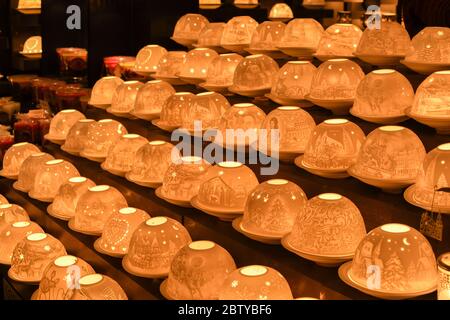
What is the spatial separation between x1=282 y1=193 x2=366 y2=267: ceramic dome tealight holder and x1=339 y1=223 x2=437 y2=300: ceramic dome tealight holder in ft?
0.45

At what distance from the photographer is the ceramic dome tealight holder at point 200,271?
195 cm

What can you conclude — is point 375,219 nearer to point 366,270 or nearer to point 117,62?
point 366,270

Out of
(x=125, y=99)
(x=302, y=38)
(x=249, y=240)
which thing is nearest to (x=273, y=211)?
(x=249, y=240)

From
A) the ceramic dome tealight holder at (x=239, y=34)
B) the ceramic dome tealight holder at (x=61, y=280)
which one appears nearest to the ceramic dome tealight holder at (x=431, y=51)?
the ceramic dome tealight holder at (x=239, y=34)

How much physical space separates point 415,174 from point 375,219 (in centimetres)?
17

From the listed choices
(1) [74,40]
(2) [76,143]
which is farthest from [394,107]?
(1) [74,40]

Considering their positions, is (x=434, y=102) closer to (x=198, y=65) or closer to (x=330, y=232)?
(x=330, y=232)

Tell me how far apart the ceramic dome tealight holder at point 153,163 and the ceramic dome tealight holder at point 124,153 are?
0.43ft

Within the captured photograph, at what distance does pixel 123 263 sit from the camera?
7.47 ft

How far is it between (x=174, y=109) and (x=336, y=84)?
2.31ft

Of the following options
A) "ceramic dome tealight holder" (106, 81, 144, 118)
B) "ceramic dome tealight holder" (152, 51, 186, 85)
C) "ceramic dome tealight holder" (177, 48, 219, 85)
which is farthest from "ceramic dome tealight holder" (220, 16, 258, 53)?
"ceramic dome tealight holder" (106, 81, 144, 118)

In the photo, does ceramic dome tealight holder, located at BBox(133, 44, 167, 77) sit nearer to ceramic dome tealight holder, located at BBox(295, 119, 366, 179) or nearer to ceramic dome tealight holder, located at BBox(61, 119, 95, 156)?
ceramic dome tealight holder, located at BBox(61, 119, 95, 156)

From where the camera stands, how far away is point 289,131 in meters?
2.31

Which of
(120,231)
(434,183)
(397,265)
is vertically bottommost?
(120,231)
